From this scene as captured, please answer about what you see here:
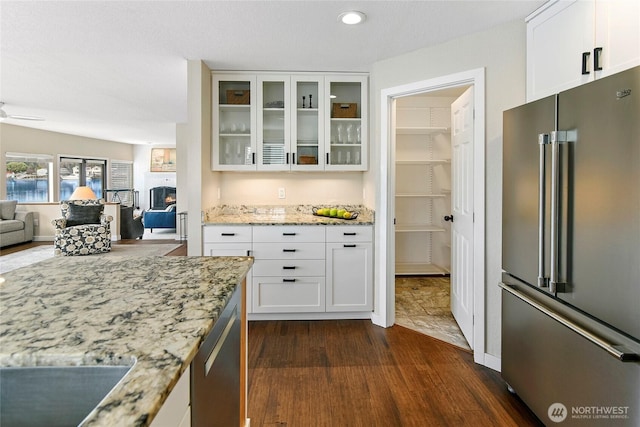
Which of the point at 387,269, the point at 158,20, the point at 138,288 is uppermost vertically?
the point at 158,20

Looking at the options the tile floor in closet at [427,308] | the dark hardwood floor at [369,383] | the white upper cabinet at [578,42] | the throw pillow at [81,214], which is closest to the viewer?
the white upper cabinet at [578,42]

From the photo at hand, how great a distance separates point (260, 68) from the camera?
11.0 ft

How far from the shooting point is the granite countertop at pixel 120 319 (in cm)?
65

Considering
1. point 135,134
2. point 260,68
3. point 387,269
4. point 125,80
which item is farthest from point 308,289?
point 135,134

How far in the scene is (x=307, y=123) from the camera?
11.9 feet

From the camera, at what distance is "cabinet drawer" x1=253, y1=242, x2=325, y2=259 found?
3.23 metres

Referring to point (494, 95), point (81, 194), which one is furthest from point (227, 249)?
point (81, 194)

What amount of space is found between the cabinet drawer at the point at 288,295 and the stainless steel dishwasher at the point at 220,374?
1.68 meters

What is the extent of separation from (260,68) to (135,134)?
258 inches

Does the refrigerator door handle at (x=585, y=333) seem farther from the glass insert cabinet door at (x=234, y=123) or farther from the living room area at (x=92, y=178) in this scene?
the living room area at (x=92, y=178)

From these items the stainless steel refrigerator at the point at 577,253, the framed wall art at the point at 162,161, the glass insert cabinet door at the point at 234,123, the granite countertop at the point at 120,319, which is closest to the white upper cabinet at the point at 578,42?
the stainless steel refrigerator at the point at 577,253

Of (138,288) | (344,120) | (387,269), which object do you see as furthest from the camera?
(344,120)

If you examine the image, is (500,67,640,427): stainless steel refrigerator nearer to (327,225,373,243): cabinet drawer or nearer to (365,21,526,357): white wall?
(365,21,526,357): white wall

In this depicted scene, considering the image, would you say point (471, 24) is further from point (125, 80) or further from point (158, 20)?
point (125, 80)
